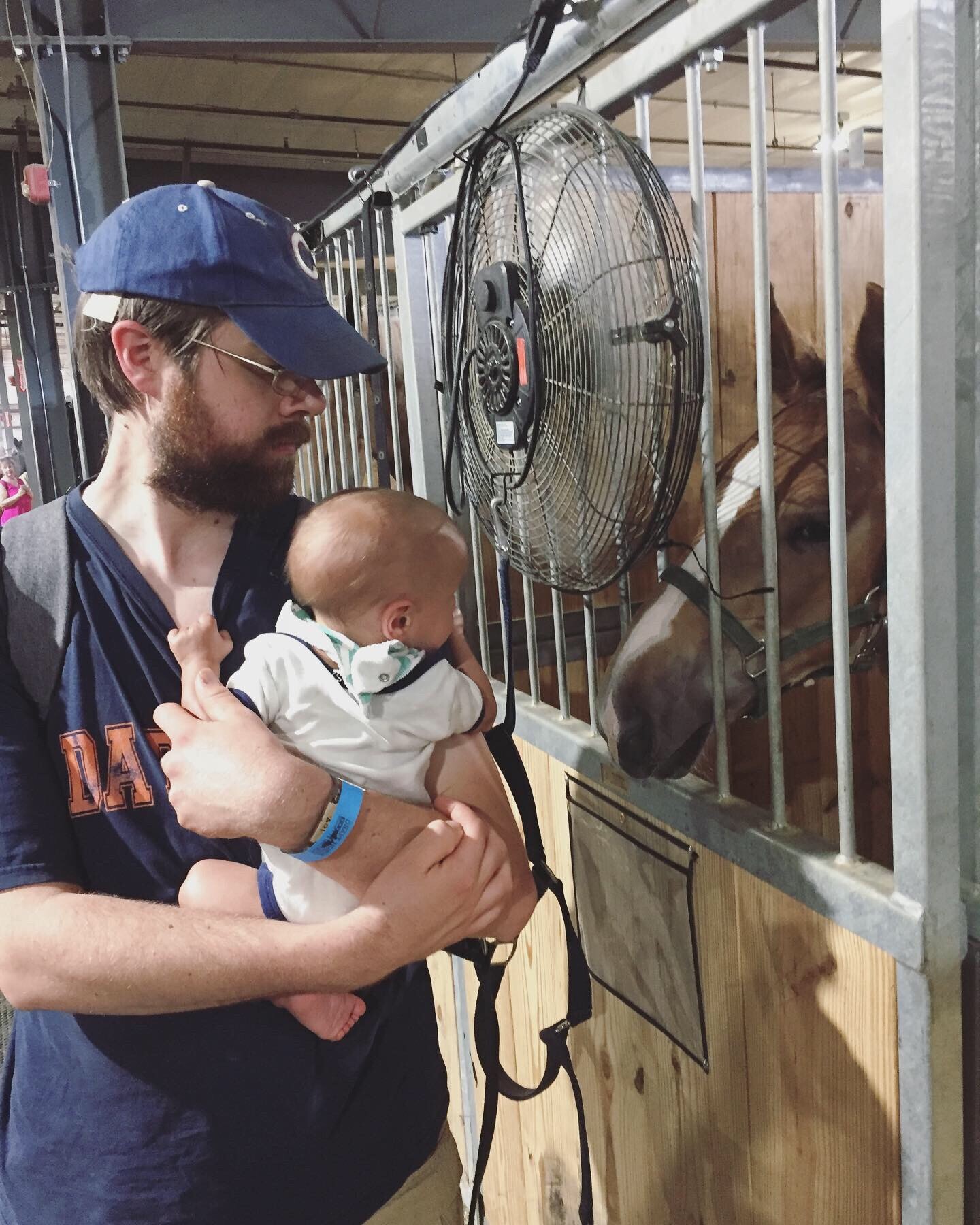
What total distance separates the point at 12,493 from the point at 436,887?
27.5ft

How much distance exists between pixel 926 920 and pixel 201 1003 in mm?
672

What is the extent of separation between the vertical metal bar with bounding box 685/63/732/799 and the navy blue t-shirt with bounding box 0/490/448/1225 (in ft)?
1.81

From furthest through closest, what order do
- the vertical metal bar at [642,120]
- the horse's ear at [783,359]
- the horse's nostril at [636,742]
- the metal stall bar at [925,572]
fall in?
the horse's ear at [783,359]
the horse's nostril at [636,742]
the vertical metal bar at [642,120]
the metal stall bar at [925,572]

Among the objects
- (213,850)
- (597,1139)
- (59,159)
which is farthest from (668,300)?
(59,159)

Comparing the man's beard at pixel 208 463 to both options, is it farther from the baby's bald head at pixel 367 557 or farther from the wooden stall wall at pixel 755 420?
the wooden stall wall at pixel 755 420

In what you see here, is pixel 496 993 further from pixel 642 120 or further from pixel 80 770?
pixel 642 120

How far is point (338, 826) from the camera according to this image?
88 cm

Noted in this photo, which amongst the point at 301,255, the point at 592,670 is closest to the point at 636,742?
the point at 592,670

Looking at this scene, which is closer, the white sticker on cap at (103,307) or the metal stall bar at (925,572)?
the metal stall bar at (925,572)

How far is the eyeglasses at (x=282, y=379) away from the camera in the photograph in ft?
3.41

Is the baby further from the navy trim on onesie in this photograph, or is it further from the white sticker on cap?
the white sticker on cap

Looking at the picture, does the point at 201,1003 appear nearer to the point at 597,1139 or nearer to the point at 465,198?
the point at 597,1139

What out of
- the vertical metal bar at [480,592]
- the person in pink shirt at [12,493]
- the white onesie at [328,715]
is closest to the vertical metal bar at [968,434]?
the white onesie at [328,715]

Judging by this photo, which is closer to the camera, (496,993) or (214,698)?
(214,698)
